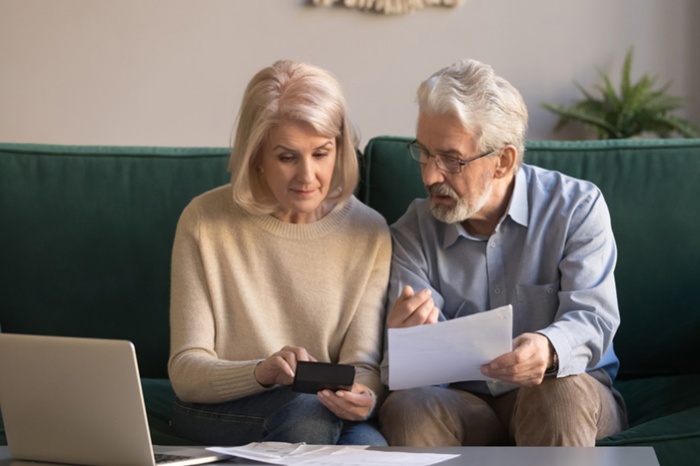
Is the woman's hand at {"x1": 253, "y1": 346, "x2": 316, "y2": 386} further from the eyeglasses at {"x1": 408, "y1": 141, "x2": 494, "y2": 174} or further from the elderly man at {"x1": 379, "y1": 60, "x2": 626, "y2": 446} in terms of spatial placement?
the eyeglasses at {"x1": 408, "y1": 141, "x2": 494, "y2": 174}

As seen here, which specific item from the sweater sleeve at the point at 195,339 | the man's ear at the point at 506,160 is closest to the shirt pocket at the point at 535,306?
the man's ear at the point at 506,160

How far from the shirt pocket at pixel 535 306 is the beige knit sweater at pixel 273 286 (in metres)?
0.29

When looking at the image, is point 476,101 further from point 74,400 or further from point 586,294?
point 74,400

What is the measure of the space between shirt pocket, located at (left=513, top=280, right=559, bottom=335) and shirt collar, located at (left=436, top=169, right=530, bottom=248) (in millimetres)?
140

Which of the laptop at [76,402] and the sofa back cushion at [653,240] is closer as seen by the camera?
the laptop at [76,402]

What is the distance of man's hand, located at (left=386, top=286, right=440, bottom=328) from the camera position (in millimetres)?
1834

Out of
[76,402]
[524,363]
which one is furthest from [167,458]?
[524,363]

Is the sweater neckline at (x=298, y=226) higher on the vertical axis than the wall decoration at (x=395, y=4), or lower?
lower

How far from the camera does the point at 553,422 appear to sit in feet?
5.86

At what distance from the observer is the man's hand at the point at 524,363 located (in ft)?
5.73

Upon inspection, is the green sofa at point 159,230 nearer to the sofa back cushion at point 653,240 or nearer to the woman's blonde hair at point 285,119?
the sofa back cushion at point 653,240

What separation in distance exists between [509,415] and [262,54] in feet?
7.88

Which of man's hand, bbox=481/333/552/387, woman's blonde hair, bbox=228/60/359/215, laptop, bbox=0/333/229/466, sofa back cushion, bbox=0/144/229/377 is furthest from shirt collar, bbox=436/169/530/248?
laptop, bbox=0/333/229/466

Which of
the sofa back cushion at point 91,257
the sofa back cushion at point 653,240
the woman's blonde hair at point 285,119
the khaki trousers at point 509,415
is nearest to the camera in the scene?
the khaki trousers at point 509,415
